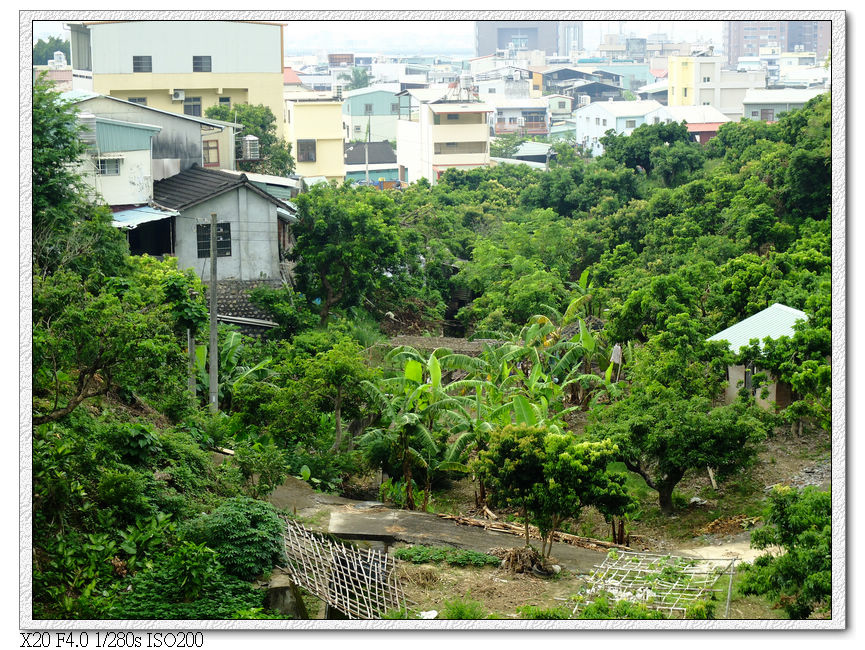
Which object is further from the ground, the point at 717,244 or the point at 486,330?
the point at 717,244

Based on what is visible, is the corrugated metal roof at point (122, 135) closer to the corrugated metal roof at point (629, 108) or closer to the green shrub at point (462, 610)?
the green shrub at point (462, 610)

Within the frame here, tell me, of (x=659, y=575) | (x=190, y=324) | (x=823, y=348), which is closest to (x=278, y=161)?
(x=190, y=324)

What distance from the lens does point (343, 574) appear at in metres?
10.9

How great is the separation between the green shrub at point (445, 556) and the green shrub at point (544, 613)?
1.80 metres

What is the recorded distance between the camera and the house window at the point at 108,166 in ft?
69.3

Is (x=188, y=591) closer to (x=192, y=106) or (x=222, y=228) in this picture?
(x=222, y=228)

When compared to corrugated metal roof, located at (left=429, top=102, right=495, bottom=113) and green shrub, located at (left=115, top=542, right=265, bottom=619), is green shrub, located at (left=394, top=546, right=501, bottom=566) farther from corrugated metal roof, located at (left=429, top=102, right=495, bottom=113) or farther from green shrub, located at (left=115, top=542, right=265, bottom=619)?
corrugated metal roof, located at (left=429, top=102, right=495, bottom=113)

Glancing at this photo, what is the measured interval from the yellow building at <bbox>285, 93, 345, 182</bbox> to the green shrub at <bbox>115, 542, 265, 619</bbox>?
3544cm

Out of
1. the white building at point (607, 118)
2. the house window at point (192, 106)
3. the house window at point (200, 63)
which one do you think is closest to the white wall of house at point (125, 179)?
the house window at point (200, 63)

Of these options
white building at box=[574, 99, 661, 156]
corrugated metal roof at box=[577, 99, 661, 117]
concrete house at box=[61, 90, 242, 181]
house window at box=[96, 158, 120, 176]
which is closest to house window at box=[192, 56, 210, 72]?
concrete house at box=[61, 90, 242, 181]

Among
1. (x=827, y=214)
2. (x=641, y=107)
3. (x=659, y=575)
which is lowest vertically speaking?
(x=659, y=575)

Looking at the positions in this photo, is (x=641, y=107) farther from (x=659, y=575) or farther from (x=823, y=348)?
(x=659, y=575)

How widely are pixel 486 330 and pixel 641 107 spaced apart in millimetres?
35166

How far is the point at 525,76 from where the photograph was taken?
5588 cm
